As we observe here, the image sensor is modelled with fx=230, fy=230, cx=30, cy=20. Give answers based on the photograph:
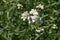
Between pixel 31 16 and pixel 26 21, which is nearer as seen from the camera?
pixel 31 16

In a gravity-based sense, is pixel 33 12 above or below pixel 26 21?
above

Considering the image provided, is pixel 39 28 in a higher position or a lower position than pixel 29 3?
lower

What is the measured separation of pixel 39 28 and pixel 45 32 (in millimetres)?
89

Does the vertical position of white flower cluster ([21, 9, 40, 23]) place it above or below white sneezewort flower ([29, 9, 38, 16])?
below

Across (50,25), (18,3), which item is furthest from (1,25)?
(50,25)

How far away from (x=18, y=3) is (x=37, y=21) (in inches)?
16.7

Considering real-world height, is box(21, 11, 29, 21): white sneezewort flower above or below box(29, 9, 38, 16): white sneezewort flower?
below

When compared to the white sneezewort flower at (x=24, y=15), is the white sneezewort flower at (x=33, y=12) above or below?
above

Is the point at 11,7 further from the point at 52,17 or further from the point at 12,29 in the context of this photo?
the point at 52,17

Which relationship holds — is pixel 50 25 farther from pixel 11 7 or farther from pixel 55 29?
pixel 11 7

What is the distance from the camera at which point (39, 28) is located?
8.97ft

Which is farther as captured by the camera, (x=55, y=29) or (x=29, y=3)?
(x=29, y=3)

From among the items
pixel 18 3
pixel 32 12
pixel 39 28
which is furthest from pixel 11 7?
pixel 39 28

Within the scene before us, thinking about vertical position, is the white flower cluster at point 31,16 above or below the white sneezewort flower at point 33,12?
below
